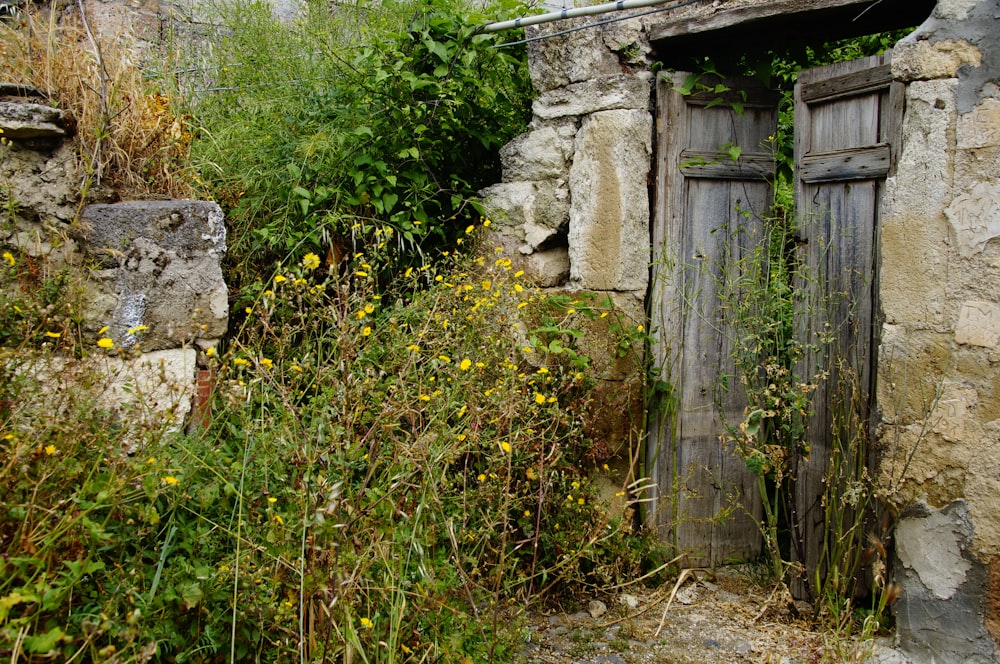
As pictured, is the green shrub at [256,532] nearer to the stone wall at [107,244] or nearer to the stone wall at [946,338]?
the stone wall at [107,244]

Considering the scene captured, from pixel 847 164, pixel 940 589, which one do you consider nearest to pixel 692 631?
pixel 940 589

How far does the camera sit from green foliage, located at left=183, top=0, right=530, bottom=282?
433cm

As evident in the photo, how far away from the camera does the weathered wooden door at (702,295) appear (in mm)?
4105

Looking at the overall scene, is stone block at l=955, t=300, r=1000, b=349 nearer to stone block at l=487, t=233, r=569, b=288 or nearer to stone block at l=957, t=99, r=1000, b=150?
stone block at l=957, t=99, r=1000, b=150

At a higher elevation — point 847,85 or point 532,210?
point 847,85

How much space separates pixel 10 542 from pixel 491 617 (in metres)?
1.52

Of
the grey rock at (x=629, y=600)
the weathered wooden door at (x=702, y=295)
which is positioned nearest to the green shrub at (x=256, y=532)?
the grey rock at (x=629, y=600)

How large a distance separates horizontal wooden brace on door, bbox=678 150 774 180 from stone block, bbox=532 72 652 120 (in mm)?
350

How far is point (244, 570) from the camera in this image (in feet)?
7.47

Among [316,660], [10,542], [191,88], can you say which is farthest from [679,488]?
[191,88]

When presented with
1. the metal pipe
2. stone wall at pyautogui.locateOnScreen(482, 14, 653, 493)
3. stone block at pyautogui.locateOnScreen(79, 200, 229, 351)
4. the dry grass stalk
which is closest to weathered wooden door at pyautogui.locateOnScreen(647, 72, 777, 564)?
stone wall at pyautogui.locateOnScreen(482, 14, 653, 493)

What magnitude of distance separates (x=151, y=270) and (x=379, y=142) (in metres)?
1.51

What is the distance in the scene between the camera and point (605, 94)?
4094 millimetres

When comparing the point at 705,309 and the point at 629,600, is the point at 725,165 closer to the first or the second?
the point at 705,309
